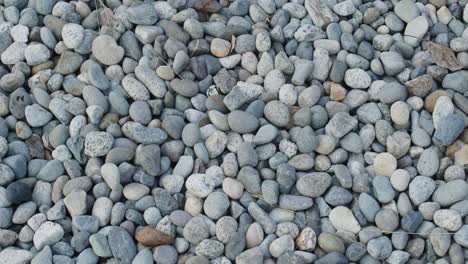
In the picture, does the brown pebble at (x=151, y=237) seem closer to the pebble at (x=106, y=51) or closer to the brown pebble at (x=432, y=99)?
the pebble at (x=106, y=51)

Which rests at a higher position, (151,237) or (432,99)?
(432,99)

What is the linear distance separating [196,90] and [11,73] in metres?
0.47

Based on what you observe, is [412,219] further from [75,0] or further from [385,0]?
[75,0]

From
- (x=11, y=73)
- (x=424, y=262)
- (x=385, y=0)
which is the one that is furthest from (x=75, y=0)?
(x=424, y=262)

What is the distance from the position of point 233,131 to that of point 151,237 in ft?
1.08

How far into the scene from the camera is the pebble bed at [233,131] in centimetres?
135

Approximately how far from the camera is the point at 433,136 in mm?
1494

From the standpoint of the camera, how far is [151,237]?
4.38 feet

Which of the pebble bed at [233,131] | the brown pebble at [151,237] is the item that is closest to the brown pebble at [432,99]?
the pebble bed at [233,131]

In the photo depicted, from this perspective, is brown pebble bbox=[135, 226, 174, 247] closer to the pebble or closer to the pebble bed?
the pebble bed

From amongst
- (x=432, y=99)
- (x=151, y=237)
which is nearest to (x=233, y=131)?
(x=151, y=237)

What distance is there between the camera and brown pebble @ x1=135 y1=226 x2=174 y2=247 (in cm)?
133

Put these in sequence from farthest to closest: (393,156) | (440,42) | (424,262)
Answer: (440,42) < (393,156) < (424,262)

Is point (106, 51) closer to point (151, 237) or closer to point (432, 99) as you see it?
point (151, 237)
